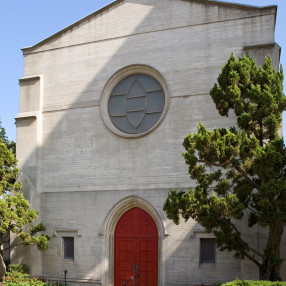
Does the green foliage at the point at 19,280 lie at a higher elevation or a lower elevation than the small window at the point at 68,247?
lower

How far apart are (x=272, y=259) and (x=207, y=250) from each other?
3.78 metres

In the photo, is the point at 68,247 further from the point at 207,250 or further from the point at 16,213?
the point at 207,250

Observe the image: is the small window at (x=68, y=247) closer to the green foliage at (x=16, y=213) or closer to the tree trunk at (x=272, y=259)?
the green foliage at (x=16, y=213)

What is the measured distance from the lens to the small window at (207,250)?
656 inches

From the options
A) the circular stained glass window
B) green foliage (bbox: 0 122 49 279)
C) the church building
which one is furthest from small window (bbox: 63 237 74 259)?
the circular stained glass window

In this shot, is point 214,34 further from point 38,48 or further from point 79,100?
point 38,48

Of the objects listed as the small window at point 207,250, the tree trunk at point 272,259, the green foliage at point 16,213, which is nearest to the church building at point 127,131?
the small window at point 207,250

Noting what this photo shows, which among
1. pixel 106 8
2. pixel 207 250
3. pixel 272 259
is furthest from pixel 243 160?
pixel 106 8

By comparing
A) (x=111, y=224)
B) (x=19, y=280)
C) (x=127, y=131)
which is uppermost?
(x=127, y=131)

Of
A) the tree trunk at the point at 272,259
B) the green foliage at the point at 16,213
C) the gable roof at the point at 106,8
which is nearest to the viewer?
the tree trunk at the point at 272,259

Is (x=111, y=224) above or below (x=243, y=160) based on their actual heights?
below

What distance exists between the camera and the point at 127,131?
18.6 meters

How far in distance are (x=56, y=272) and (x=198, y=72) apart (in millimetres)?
9012

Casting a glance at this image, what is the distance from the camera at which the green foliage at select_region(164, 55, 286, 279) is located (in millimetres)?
12812
